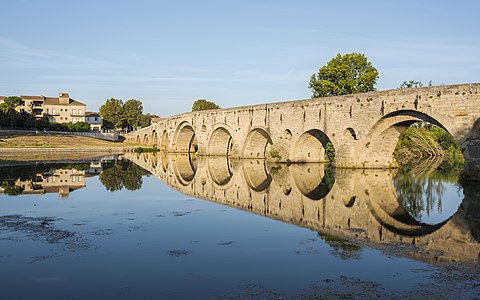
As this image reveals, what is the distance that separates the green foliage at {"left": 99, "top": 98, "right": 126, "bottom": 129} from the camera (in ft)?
372

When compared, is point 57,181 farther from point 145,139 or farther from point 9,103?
point 9,103

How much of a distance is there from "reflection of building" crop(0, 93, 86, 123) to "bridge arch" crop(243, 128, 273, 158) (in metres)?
71.2

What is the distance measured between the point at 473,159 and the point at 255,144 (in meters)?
24.8

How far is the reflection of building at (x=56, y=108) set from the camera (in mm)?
99250

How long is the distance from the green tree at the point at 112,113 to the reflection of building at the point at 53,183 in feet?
292

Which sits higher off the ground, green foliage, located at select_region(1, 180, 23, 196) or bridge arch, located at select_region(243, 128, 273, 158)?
bridge arch, located at select_region(243, 128, 273, 158)

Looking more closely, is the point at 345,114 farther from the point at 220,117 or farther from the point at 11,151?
the point at 11,151

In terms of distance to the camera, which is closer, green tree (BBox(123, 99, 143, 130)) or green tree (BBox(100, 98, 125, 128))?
green tree (BBox(100, 98, 125, 128))

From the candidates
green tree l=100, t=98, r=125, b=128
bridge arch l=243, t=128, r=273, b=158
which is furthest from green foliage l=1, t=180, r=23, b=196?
green tree l=100, t=98, r=125, b=128

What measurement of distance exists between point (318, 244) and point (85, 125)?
9085cm

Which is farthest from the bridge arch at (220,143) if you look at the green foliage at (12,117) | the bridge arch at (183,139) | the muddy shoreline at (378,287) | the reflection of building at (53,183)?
the green foliage at (12,117)

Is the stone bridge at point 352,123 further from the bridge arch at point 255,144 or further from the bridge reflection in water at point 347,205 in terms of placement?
the bridge reflection in water at point 347,205

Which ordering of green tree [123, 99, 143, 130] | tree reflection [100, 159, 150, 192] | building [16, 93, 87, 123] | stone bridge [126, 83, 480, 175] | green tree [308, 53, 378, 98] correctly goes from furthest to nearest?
green tree [123, 99, 143, 130], building [16, 93, 87, 123], green tree [308, 53, 378, 98], tree reflection [100, 159, 150, 192], stone bridge [126, 83, 480, 175]

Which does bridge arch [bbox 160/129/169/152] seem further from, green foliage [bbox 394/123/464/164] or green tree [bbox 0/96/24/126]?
green foliage [bbox 394/123/464/164]
